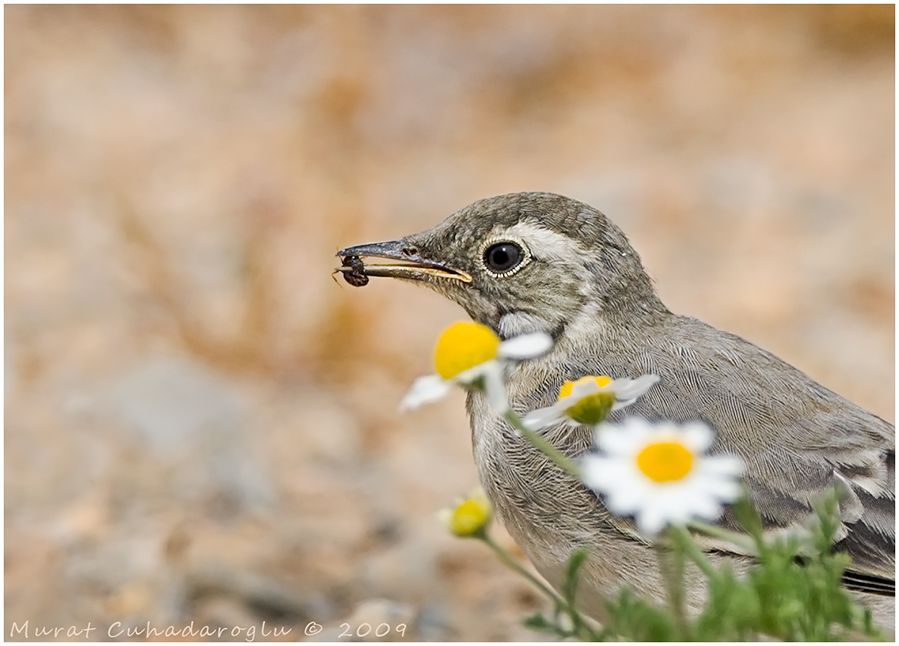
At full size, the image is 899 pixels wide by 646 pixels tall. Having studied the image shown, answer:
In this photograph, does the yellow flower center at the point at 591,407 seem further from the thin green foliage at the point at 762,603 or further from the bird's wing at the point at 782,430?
the bird's wing at the point at 782,430

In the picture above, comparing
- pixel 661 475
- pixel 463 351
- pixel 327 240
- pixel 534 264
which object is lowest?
pixel 661 475

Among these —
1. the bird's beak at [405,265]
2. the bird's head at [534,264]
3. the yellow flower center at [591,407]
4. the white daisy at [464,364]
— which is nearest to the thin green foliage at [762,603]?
the yellow flower center at [591,407]

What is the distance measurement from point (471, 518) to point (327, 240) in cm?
619

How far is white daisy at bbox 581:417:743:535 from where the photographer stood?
88.5 inches

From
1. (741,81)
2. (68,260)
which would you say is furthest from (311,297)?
(741,81)

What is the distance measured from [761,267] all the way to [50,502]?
5.39 m

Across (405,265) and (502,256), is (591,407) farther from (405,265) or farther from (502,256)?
(405,265)

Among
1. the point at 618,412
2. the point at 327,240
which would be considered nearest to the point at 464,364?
the point at 618,412

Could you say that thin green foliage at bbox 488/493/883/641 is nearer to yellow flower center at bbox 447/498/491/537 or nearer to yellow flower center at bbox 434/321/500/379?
yellow flower center at bbox 434/321/500/379

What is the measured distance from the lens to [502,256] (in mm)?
Answer: 4262

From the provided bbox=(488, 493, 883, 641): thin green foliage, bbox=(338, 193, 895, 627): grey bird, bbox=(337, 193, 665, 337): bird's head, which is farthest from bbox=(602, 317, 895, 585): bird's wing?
bbox=(488, 493, 883, 641): thin green foliage

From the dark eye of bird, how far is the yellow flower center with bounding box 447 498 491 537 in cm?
122

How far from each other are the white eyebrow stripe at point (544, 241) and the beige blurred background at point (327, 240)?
5.12ft

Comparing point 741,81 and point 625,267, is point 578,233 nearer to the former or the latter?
point 625,267
